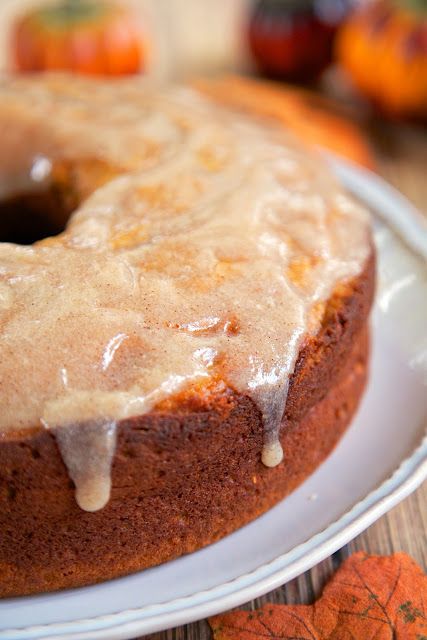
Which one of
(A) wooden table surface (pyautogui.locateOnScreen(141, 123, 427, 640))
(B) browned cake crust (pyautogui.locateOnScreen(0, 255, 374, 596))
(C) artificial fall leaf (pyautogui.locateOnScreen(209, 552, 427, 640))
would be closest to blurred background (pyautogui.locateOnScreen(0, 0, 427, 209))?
(A) wooden table surface (pyautogui.locateOnScreen(141, 123, 427, 640))

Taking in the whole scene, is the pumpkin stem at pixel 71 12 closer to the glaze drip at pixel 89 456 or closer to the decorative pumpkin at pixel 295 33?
the decorative pumpkin at pixel 295 33

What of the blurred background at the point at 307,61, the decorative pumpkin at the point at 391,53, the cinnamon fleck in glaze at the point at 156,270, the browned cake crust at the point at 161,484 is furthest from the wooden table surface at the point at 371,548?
the decorative pumpkin at the point at 391,53

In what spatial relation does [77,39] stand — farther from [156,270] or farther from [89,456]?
[89,456]

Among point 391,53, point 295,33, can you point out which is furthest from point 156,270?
point 295,33

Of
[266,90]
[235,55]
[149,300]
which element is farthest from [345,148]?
[149,300]

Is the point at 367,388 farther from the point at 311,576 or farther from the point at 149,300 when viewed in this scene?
the point at 149,300

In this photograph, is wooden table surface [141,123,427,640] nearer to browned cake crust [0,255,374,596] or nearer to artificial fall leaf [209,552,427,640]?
artificial fall leaf [209,552,427,640]
